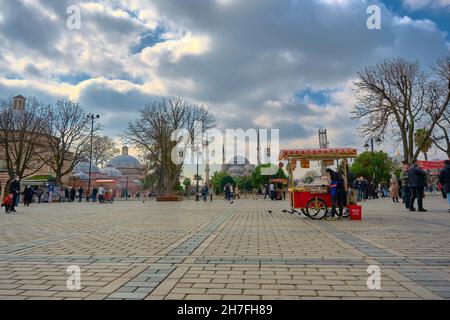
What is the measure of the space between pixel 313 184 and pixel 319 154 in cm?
122

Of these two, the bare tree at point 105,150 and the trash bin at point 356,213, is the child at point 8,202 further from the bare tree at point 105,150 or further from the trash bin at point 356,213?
the bare tree at point 105,150

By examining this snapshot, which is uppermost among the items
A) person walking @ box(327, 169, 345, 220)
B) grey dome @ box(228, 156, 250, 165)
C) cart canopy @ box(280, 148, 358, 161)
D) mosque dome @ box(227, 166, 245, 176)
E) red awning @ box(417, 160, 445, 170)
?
grey dome @ box(228, 156, 250, 165)

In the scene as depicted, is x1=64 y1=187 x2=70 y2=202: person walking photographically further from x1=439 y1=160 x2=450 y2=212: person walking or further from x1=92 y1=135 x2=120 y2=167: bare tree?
x1=439 y1=160 x2=450 y2=212: person walking

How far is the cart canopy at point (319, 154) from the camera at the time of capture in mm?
12680

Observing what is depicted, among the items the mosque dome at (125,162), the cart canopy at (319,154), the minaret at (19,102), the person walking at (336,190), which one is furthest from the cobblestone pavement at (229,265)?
the mosque dome at (125,162)

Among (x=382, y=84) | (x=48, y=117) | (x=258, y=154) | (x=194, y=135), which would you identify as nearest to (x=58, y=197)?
(x=48, y=117)

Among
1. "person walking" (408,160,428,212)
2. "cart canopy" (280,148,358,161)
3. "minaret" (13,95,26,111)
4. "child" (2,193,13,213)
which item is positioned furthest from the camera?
"minaret" (13,95,26,111)

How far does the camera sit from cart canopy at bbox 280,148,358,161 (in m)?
12.7

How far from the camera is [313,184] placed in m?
12.4

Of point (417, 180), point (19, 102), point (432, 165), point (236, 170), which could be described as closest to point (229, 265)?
point (417, 180)

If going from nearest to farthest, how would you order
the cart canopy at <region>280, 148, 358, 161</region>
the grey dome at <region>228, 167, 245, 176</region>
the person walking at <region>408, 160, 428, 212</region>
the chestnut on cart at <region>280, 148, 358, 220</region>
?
the chestnut on cart at <region>280, 148, 358, 220</region> < the cart canopy at <region>280, 148, 358, 161</region> < the person walking at <region>408, 160, 428, 212</region> < the grey dome at <region>228, 167, 245, 176</region>

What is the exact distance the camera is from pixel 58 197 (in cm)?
3844

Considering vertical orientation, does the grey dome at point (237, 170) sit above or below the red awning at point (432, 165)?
above

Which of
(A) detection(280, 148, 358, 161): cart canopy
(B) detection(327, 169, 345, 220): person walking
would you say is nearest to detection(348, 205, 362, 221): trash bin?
(B) detection(327, 169, 345, 220): person walking
